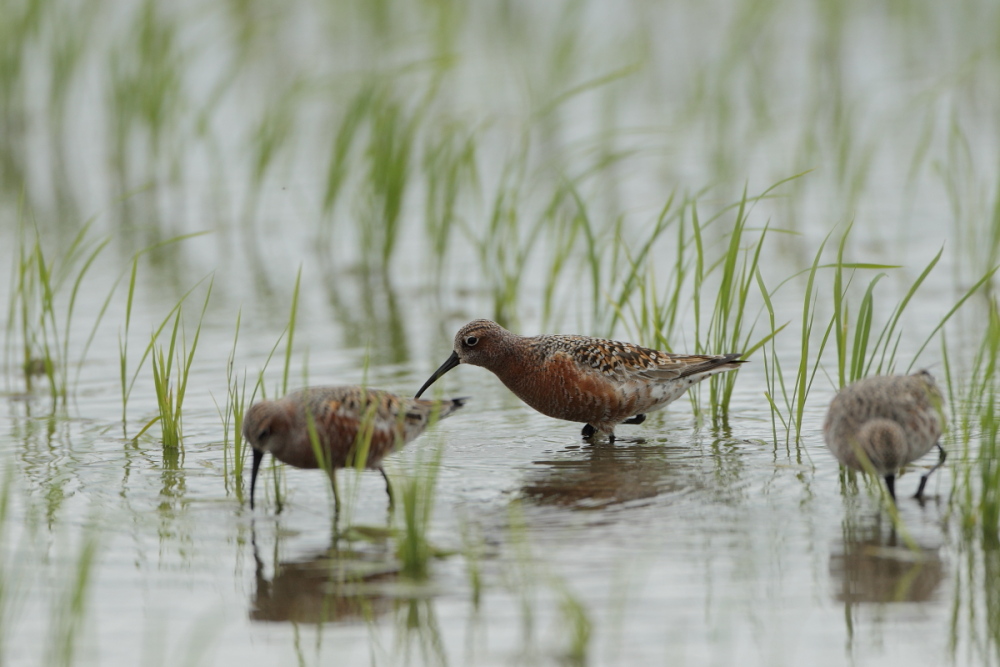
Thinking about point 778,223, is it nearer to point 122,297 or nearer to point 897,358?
point 897,358

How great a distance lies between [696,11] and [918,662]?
18.1 metres

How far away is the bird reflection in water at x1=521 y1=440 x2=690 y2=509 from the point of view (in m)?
7.21

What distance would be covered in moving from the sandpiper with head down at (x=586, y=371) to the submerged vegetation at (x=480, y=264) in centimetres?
28

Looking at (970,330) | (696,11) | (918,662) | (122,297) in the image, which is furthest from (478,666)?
(696,11)

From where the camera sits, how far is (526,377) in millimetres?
8555

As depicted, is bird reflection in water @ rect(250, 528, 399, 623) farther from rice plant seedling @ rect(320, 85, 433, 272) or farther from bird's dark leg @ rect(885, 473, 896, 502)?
rice plant seedling @ rect(320, 85, 433, 272)

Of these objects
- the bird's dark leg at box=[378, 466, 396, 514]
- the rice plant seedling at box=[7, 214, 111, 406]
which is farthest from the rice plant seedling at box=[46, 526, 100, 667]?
the rice plant seedling at box=[7, 214, 111, 406]

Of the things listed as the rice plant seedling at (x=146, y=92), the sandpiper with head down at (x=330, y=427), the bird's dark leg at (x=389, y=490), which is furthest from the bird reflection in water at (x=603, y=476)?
the rice plant seedling at (x=146, y=92)

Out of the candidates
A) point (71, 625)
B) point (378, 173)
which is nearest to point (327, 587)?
point (71, 625)

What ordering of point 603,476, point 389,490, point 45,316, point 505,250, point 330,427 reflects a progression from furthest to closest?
point 505,250
point 45,316
point 603,476
point 389,490
point 330,427

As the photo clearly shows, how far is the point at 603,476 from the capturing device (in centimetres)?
768

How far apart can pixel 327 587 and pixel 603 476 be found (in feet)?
7.27

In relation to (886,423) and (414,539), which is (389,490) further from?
(886,423)

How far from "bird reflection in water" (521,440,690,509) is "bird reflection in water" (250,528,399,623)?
4.30ft
